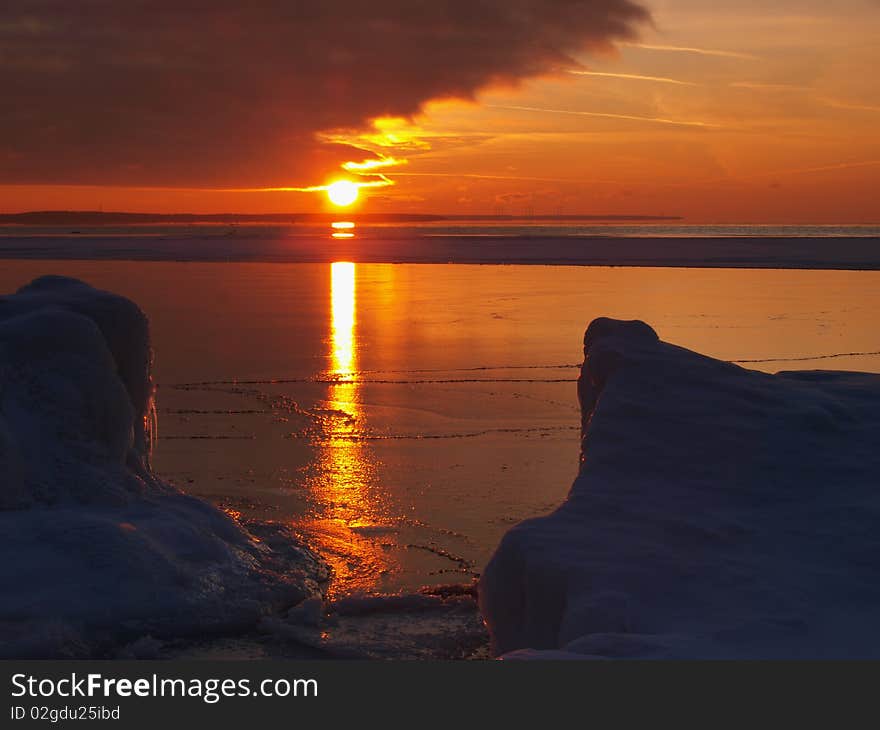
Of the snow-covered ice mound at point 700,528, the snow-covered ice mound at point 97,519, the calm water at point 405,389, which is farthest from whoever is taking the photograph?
the calm water at point 405,389

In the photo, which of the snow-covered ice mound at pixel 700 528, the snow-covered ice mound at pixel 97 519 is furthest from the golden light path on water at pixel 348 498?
the snow-covered ice mound at pixel 700 528

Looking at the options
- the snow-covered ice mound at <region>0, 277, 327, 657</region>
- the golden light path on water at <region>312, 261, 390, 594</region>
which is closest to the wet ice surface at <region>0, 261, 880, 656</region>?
the golden light path on water at <region>312, 261, 390, 594</region>

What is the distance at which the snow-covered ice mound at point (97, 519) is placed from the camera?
17.0ft

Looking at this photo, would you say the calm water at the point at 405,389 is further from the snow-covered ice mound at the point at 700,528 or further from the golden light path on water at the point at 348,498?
the snow-covered ice mound at the point at 700,528

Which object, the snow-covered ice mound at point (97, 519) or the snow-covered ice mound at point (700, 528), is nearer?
the snow-covered ice mound at point (700, 528)

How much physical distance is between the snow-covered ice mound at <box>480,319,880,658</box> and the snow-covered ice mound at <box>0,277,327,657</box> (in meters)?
1.63

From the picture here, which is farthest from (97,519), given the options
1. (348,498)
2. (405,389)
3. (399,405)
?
(405,389)

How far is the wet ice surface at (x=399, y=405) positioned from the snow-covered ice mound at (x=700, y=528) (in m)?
0.84

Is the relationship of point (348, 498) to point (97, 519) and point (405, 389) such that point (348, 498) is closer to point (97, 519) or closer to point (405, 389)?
point (97, 519)

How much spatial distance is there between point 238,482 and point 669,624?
4.31 meters

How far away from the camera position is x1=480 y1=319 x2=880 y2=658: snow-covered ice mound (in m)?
4.16

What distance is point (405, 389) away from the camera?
11055mm

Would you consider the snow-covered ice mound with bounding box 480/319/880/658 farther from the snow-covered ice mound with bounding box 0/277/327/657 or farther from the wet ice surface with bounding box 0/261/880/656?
the snow-covered ice mound with bounding box 0/277/327/657

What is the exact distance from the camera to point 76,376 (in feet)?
21.3
